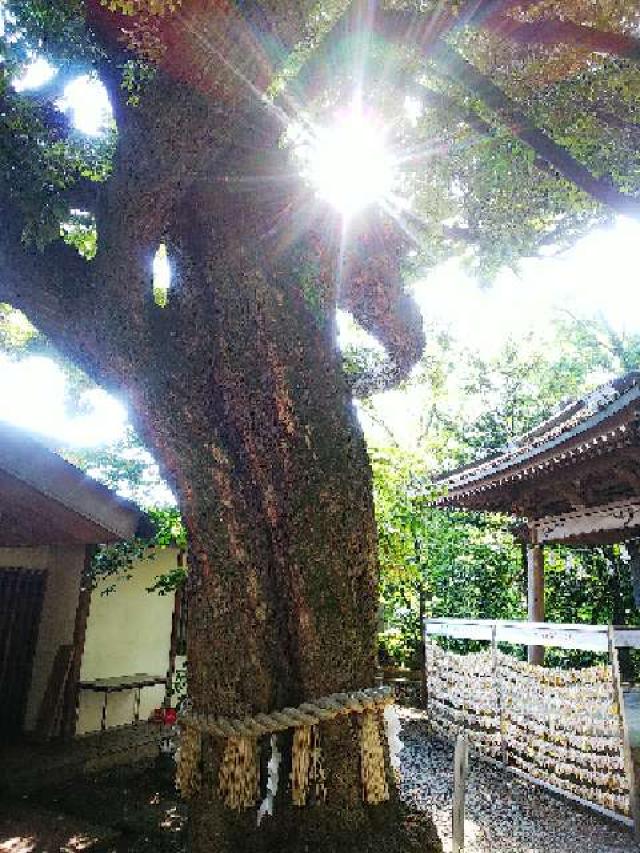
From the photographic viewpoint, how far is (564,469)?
22.2ft

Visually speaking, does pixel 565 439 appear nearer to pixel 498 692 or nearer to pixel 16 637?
pixel 498 692

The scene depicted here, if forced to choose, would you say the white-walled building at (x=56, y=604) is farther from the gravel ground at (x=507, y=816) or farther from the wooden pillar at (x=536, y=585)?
the wooden pillar at (x=536, y=585)

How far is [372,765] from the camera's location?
231 centimetres

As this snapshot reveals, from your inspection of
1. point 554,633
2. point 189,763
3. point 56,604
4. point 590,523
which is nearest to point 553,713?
point 554,633

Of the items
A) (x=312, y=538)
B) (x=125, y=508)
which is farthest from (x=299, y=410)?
(x=125, y=508)

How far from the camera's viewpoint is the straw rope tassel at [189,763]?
94.7 inches

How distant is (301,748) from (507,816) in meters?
4.28

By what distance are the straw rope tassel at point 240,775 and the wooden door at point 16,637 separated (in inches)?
217

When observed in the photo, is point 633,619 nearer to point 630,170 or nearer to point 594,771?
point 594,771

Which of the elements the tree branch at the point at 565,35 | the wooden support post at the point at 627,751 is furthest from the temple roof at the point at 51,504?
the tree branch at the point at 565,35

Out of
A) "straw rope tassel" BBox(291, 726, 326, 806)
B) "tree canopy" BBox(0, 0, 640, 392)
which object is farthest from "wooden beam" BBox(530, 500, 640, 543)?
"straw rope tassel" BBox(291, 726, 326, 806)

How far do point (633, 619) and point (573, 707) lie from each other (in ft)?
25.6

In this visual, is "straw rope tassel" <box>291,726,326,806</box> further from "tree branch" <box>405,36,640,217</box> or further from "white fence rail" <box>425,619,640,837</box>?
"white fence rail" <box>425,619,640,837</box>

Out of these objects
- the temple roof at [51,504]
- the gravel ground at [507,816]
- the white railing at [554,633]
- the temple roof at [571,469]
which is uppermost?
the temple roof at [571,469]
